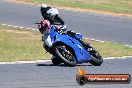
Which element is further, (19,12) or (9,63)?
(19,12)

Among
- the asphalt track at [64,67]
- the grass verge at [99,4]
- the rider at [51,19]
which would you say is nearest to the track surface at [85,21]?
the asphalt track at [64,67]

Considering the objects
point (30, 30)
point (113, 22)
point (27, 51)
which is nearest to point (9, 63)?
point (27, 51)

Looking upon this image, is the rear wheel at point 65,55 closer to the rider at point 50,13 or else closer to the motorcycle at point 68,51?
the motorcycle at point 68,51

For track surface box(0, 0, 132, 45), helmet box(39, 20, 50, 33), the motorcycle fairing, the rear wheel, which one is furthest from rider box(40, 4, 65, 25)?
track surface box(0, 0, 132, 45)

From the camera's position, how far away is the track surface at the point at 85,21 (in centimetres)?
2169

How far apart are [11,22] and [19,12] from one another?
375 cm

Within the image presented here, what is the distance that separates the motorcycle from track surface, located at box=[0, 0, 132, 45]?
7454mm

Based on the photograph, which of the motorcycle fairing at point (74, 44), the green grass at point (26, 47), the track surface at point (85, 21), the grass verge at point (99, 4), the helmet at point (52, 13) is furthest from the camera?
the grass verge at point (99, 4)

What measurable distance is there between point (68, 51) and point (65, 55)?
0.50ft

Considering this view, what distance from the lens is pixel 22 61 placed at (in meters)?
12.5

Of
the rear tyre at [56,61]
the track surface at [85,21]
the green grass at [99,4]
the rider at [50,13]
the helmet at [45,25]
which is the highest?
the rider at [50,13]

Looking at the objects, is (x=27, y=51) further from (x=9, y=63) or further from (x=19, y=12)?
(x=19, y=12)

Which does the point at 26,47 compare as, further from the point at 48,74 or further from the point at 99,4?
the point at 99,4

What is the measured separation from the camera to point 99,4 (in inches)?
1248
